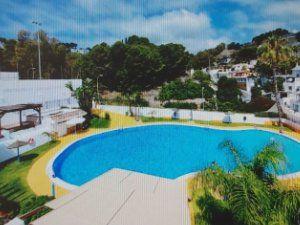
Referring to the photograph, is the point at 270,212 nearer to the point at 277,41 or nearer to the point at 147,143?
the point at 147,143

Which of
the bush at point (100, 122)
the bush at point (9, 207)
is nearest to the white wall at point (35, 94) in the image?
the bush at point (100, 122)

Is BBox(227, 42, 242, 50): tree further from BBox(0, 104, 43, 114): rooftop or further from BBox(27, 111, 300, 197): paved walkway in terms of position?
BBox(0, 104, 43, 114): rooftop

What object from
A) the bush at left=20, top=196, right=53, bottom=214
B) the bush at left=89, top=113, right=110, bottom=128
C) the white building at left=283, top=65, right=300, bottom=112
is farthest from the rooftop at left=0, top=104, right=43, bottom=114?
the white building at left=283, top=65, right=300, bottom=112

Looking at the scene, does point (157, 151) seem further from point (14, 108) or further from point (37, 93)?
point (37, 93)

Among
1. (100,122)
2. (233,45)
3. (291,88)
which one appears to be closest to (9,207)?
(100,122)

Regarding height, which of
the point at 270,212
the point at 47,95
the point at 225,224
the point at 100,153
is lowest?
the point at 100,153

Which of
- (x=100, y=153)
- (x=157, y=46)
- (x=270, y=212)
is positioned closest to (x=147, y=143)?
(x=100, y=153)

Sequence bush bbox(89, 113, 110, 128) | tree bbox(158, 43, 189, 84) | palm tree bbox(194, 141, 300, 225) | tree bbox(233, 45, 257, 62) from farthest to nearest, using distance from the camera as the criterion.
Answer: tree bbox(233, 45, 257, 62) → tree bbox(158, 43, 189, 84) → bush bbox(89, 113, 110, 128) → palm tree bbox(194, 141, 300, 225)
